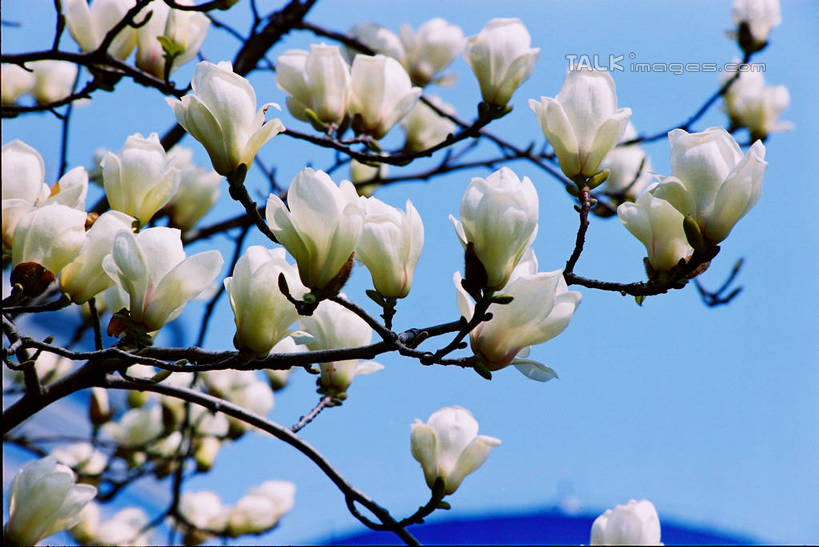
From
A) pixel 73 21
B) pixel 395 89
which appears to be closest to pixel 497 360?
pixel 395 89

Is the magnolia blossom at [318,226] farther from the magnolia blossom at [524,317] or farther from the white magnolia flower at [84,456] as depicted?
the white magnolia flower at [84,456]

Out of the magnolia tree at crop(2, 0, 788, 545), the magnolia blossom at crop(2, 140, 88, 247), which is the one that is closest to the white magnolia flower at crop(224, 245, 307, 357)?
the magnolia tree at crop(2, 0, 788, 545)

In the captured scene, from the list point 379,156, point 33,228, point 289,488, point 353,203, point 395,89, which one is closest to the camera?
point 353,203

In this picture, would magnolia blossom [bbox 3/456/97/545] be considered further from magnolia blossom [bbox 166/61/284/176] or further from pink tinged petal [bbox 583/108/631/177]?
pink tinged petal [bbox 583/108/631/177]

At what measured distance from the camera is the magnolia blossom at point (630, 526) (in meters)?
0.67

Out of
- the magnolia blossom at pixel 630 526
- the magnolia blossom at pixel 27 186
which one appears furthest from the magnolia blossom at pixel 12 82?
the magnolia blossom at pixel 630 526

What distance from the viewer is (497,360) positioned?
2.46 ft

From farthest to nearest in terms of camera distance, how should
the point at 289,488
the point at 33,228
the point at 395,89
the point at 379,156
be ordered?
1. the point at 289,488
2. the point at 395,89
3. the point at 379,156
4. the point at 33,228

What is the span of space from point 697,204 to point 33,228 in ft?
2.07

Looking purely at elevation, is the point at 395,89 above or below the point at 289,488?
above

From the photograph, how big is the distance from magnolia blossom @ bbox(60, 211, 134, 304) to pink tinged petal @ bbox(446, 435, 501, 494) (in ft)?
1.38

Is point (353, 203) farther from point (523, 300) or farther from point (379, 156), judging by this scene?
point (379, 156)

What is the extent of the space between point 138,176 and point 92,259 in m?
0.12

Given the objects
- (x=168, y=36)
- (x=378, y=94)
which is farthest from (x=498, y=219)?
(x=168, y=36)
